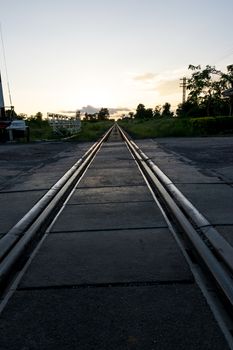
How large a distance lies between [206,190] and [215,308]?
4443mm

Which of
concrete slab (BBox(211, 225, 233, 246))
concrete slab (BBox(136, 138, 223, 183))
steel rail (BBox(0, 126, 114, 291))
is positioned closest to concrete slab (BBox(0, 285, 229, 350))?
steel rail (BBox(0, 126, 114, 291))

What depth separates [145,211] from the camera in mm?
5734

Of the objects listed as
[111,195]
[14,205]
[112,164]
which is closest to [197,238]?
[111,195]

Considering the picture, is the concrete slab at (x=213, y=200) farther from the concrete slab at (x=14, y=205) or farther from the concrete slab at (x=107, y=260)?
the concrete slab at (x=14, y=205)

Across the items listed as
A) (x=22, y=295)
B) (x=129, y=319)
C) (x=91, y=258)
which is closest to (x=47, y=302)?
(x=22, y=295)

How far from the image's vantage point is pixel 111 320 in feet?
9.03

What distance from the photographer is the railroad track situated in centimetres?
307

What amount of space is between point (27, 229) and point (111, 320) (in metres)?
2.49

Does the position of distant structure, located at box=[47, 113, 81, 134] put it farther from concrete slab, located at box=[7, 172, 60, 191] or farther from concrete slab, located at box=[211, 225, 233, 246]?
concrete slab, located at box=[211, 225, 233, 246]

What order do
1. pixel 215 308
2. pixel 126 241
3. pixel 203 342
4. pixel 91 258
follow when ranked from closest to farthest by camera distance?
pixel 203 342, pixel 215 308, pixel 91 258, pixel 126 241

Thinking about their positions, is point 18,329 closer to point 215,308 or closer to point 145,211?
point 215,308

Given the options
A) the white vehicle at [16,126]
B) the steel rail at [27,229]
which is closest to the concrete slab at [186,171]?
the steel rail at [27,229]

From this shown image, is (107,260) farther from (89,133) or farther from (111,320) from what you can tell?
(89,133)

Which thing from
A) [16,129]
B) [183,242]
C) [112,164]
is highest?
[16,129]
